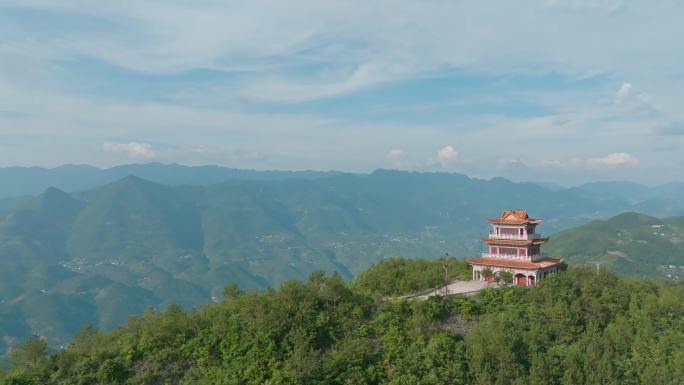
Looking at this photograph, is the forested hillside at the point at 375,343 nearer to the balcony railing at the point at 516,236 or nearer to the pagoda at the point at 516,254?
the pagoda at the point at 516,254

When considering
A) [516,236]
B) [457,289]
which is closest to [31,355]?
[457,289]

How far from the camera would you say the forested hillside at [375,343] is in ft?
92.4

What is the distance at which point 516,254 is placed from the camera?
46312mm

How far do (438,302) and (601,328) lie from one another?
39.1 feet

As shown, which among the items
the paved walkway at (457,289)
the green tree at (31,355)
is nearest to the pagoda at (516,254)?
the paved walkway at (457,289)

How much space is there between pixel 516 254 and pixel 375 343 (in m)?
21.6

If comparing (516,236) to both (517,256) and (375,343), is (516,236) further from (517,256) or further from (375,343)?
(375,343)

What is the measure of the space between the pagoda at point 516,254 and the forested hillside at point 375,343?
7595 mm

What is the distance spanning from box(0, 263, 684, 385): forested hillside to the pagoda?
24.9 ft

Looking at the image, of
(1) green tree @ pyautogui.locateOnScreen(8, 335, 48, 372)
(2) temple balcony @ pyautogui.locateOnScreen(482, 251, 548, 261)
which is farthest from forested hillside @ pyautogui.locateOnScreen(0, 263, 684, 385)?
(2) temple balcony @ pyautogui.locateOnScreen(482, 251, 548, 261)

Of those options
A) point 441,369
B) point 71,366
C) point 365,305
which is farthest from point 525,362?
point 71,366

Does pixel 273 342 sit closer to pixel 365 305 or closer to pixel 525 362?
pixel 365 305

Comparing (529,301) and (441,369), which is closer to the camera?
(441,369)

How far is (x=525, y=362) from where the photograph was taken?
30.0 meters
